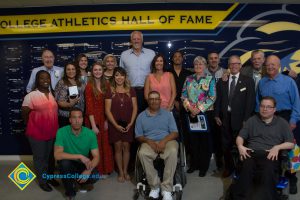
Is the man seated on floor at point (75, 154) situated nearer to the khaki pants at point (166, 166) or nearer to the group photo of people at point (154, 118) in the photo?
the group photo of people at point (154, 118)

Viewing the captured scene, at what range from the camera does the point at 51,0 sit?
14.9 feet

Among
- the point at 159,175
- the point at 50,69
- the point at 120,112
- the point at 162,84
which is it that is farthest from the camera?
the point at 50,69

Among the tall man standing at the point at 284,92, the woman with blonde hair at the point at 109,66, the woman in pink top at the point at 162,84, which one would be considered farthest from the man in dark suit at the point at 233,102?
the woman with blonde hair at the point at 109,66

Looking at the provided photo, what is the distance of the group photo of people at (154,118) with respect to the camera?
10.6 feet

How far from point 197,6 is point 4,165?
13.4ft

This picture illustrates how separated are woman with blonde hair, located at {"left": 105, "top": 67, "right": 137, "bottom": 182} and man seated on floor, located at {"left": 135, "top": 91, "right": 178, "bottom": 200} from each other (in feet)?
0.94

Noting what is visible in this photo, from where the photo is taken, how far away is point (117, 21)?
15.8 ft

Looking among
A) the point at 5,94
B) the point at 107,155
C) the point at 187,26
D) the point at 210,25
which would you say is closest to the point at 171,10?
the point at 187,26

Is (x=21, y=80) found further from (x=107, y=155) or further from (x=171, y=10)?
(x=171, y=10)

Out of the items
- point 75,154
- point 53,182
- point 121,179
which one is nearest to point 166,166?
point 121,179

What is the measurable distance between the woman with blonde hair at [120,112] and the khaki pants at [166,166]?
580mm

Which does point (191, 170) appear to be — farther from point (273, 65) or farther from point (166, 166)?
point (273, 65)

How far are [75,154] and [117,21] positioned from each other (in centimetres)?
245

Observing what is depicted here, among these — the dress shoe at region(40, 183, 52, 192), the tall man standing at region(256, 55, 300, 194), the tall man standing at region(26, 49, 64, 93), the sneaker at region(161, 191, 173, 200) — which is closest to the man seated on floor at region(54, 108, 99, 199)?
the dress shoe at region(40, 183, 52, 192)
